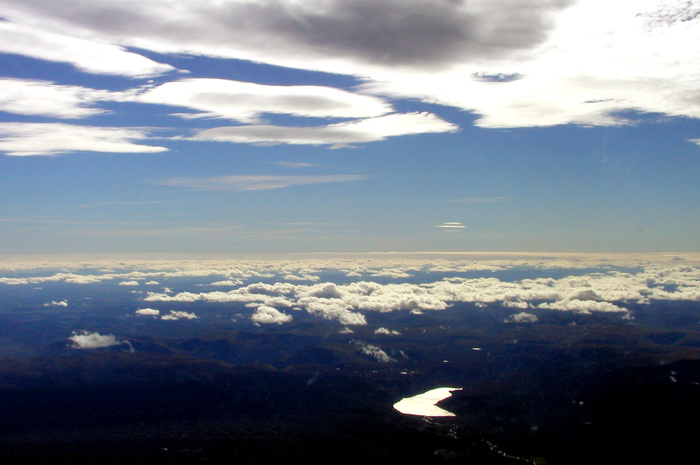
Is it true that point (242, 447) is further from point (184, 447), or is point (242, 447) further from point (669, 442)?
point (669, 442)

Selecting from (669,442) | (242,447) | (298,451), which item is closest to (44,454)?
(242,447)

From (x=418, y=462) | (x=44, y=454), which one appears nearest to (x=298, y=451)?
(x=418, y=462)

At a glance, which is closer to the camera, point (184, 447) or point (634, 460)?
Result: point (634, 460)

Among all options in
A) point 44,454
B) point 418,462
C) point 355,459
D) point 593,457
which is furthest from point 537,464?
point 44,454

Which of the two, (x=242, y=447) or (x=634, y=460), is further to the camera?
(x=242, y=447)

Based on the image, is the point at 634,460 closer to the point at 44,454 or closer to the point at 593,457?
the point at 593,457

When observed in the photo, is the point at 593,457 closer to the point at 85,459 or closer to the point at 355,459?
the point at 355,459

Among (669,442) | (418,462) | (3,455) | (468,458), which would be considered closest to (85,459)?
(3,455)

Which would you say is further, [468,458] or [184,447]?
[184,447]
